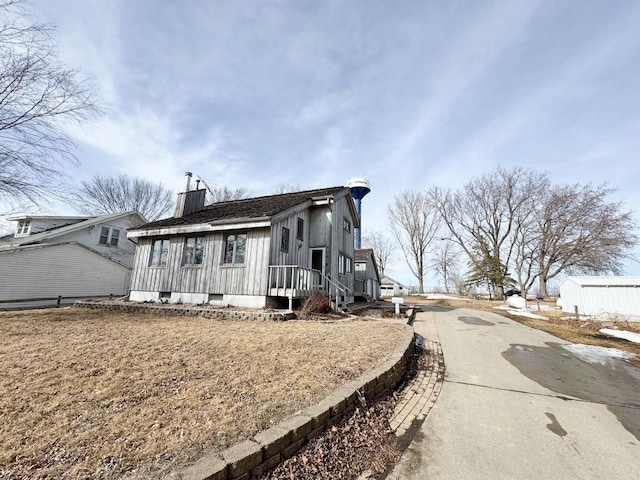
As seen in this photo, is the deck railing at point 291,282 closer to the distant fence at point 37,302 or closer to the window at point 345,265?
the window at point 345,265

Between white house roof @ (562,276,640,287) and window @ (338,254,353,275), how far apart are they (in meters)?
15.4

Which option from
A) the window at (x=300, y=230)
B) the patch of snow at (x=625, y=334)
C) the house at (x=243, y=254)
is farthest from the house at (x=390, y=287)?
the window at (x=300, y=230)

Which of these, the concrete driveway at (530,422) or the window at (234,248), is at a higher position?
the window at (234,248)

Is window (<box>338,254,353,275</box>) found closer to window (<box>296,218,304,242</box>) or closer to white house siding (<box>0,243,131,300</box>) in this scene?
window (<box>296,218,304,242</box>)

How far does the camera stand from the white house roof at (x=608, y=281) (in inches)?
658

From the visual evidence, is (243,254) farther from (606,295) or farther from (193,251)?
(606,295)

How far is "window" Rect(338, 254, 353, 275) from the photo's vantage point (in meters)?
16.4

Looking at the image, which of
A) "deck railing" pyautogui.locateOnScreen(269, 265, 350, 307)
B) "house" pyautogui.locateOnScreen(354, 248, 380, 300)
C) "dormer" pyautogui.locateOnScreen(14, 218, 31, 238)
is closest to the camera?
"deck railing" pyautogui.locateOnScreen(269, 265, 350, 307)

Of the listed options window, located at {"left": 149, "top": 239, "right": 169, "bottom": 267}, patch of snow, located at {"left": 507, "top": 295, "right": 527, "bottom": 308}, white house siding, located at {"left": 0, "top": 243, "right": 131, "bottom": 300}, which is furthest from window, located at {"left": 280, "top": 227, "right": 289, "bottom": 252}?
patch of snow, located at {"left": 507, "top": 295, "right": 527, "bottom": 308}

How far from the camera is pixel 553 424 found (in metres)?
3.79

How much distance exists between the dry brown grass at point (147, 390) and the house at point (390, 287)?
131 feet

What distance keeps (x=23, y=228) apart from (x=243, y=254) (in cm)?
2034

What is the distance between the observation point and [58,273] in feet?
55.3

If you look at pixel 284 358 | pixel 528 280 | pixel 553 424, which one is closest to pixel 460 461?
pixel 553 424
